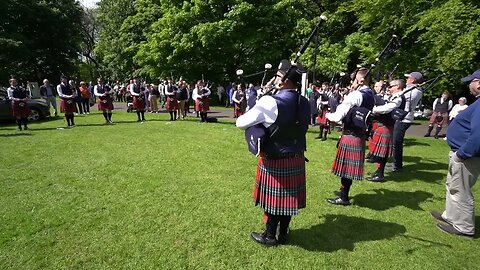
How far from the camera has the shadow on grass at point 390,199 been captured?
482 centimetres

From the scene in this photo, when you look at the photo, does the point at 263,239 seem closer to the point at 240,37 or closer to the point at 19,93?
the point at 19,93

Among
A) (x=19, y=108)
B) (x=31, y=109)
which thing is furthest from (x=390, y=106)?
(x=31, y=109)

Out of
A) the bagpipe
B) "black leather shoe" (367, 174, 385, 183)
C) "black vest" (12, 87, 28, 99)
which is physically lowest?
"black leather shoe" (367, 174, 385, 183)

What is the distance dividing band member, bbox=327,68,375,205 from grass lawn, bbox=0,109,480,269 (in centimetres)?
56

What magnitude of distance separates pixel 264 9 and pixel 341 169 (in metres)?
17.2

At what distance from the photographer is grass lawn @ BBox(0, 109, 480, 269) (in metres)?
3.38

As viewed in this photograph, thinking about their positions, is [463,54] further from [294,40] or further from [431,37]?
[294,40]

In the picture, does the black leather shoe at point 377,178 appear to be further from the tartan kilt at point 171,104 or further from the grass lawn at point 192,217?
the tartan kilt at point 171,104

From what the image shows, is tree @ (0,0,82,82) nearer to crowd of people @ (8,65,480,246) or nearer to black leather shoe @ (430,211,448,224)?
crowd of people @ (8,65,480,246)

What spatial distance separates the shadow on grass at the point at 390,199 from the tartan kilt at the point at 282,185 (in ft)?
6.48

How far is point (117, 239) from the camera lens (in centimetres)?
371

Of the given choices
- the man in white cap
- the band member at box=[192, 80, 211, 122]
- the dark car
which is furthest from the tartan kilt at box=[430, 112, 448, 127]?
the dark car

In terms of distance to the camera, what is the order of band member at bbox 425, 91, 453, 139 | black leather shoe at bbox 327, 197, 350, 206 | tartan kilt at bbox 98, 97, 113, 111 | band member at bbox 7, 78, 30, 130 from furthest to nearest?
tartan kilt at bbox 98, 97, 113, 111 < band member at bbox 425, 91, 453, 139 < band member at bbox 7, 78, 30, 130 < black leather shoe at bbox 327, 197, 350, 206

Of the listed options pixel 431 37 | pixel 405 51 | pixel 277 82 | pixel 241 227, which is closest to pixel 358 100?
pixel 277 82
